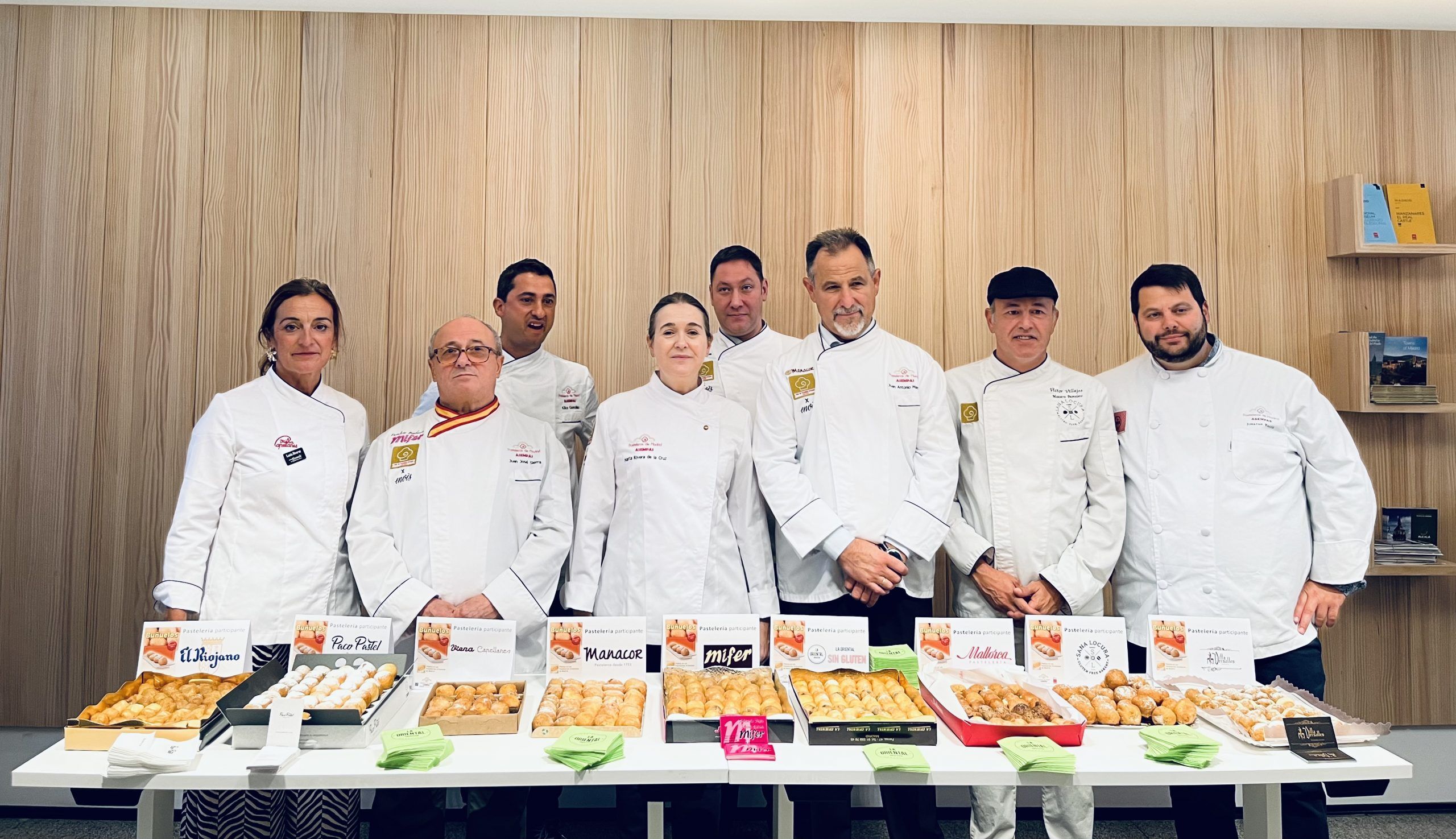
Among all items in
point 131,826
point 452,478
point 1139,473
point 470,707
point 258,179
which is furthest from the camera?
point 258,179

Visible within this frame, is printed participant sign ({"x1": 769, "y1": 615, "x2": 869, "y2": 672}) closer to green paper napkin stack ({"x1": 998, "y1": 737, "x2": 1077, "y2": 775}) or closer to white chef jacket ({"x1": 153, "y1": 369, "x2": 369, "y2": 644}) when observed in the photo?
green paper napkin stack ({"x1": 998, "y1": 737, "x2": 1077, "y2": 775})

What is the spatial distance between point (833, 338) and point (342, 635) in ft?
5.39

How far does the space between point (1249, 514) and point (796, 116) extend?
2.14 meters

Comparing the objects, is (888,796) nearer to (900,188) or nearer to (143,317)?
(900,188)

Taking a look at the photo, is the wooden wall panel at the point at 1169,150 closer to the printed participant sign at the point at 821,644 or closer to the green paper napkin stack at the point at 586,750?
the printed participant sign at the point at 821,644

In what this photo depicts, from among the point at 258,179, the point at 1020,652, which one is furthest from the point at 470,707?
the point at 258,179

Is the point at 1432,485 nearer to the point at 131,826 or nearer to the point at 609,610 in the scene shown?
the point at 609,610

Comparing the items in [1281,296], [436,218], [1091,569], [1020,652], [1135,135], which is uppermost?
[1135,135]

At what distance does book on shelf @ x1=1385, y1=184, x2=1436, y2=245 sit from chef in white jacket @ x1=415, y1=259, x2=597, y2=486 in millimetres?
3168

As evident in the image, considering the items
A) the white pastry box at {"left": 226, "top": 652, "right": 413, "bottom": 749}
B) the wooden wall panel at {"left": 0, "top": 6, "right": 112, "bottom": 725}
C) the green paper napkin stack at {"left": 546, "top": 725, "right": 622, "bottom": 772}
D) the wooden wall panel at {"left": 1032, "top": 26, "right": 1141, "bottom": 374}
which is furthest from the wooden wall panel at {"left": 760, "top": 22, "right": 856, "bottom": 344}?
the wooden wall panel at {"left": 0, "top": 6, "right": 112, "bottom": 725}

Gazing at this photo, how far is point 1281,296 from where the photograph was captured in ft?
11.2

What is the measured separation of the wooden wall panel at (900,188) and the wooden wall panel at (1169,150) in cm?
76

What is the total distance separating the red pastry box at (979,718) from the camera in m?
1.73

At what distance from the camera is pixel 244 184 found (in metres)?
3.34
